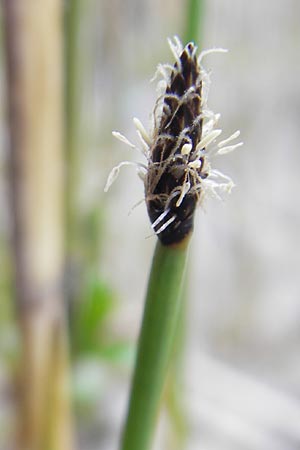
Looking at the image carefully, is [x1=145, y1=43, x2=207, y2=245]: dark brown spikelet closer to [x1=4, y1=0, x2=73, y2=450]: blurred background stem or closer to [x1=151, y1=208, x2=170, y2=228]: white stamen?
[x1=151, y1=208, x2=170, y2=228]: white stamen

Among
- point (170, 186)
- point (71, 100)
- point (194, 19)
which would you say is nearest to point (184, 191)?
point (170, 186)

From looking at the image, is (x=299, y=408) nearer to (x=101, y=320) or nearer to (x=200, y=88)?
(x=101, y=320)

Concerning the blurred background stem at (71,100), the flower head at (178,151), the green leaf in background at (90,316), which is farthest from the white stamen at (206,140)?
the green leaf in background at (90,316)

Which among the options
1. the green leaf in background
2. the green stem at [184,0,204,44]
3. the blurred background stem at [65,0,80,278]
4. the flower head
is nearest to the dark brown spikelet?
the flower head

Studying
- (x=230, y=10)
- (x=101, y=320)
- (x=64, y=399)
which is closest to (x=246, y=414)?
(x=101, y=320)

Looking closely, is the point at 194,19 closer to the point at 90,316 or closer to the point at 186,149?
the point at 186,149

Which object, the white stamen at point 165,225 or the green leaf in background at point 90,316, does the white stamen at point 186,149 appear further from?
the green leaf in background at point 90,316
